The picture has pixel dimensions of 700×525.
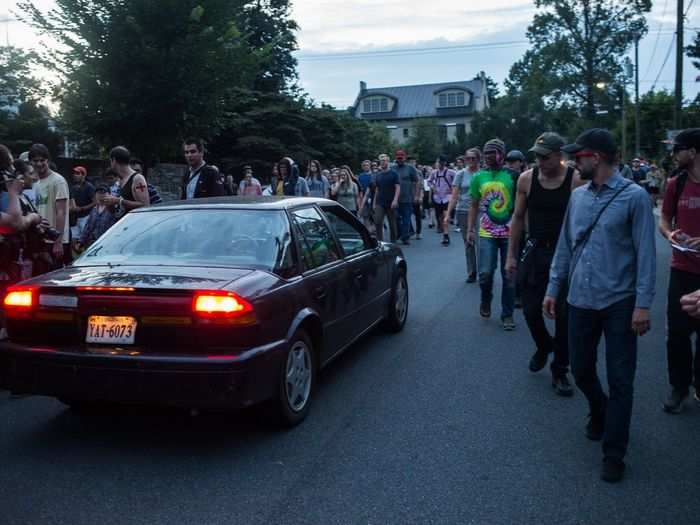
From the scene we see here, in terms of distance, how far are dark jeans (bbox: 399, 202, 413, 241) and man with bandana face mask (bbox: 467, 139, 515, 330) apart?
8.52m

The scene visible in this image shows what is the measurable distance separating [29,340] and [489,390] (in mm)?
3136

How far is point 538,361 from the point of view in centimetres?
610

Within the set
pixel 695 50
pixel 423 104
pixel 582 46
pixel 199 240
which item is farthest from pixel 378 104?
pixel 199 240

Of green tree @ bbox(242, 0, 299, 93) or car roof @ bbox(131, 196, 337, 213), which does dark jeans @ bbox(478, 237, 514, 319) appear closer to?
car roof @ bbox(131, 196, 337, 213)

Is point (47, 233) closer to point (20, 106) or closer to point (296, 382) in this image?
point (296, 382)

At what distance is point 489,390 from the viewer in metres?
5.71

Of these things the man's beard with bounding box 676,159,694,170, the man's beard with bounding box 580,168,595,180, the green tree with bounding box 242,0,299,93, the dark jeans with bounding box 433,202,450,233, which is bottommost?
the dark jeans with bounding box 433,202,450,233

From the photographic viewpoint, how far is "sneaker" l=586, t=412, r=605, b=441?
458 centimetres

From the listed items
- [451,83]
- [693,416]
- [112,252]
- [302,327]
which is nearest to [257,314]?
[302,327]

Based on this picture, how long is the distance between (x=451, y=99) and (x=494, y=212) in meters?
91.9

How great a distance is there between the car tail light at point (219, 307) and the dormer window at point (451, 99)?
9511 centimetres

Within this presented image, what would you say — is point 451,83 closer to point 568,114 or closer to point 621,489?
point 568,114

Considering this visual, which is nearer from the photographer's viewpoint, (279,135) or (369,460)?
(369,460)

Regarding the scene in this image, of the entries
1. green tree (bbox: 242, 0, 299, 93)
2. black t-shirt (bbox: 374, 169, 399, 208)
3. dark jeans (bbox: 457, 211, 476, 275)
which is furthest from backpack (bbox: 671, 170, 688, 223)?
green tree (bbox: 242, 0, 299, 93)
